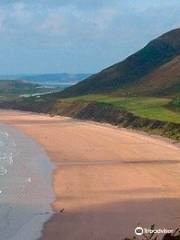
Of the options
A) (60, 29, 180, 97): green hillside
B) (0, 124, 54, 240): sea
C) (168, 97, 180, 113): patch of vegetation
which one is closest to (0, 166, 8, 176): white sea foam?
(0, 124, 54, 240): sea

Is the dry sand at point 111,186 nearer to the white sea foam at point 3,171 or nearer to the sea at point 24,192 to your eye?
the sea at point 24,192

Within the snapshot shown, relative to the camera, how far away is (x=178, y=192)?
30000mm

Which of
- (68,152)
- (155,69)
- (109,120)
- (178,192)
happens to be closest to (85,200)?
(178,192)

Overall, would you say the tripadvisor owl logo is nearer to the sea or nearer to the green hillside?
the sea

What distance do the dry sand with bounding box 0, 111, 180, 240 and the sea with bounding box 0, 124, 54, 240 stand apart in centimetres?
55

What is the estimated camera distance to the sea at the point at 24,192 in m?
24.0

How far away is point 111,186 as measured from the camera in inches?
1278

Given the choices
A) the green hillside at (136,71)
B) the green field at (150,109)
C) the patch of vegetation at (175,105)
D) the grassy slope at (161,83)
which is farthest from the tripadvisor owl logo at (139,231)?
the green hillside at (136,71)

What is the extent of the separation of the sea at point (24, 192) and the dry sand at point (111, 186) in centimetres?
55

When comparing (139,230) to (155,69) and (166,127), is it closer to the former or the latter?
(166,127)

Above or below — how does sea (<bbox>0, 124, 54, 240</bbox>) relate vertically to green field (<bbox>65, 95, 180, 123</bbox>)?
below

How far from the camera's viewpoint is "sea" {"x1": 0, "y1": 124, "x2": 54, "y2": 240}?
23956 millimetres

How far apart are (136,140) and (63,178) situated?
20689 millimetres

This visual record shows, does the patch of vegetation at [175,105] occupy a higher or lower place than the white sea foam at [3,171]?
higher
